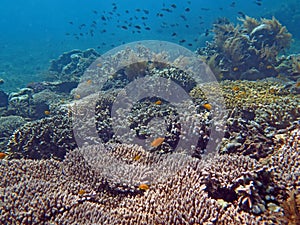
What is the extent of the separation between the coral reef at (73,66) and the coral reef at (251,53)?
326 inches

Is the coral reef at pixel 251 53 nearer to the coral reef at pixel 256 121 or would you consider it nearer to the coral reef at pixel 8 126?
the coral reef at pixel 256 121

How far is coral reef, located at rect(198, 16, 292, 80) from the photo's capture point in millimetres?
10625

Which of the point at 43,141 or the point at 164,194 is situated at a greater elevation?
the point at 43,141

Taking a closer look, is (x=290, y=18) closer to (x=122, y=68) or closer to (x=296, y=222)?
(x=122, y=68)

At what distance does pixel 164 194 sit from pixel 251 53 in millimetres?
9166

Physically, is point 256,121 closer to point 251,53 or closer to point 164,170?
point 164,170

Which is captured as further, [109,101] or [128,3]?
[128,3]

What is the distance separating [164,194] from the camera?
12.0 ft

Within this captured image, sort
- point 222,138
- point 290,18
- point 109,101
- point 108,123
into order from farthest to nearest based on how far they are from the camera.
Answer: point 290,18 → point 109,101 → point 108,123 → point 222,138

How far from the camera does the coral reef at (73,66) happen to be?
1559cm

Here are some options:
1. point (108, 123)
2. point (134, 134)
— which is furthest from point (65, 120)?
point (134, 134)

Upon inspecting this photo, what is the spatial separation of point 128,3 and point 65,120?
16033cm

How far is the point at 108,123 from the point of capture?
22.4 ft

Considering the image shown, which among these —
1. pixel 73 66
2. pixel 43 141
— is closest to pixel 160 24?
pixel 73 66
